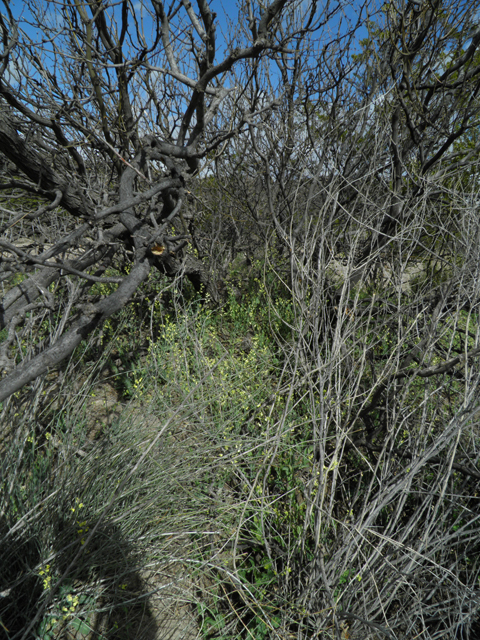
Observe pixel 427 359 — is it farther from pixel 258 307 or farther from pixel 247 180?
pixel 247 180

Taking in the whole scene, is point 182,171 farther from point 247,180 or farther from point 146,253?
point 247,180

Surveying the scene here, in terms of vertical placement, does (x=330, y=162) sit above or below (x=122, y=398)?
above

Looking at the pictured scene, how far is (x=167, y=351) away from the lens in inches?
136

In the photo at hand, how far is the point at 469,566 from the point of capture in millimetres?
2035

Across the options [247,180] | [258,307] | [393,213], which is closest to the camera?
[393,213]

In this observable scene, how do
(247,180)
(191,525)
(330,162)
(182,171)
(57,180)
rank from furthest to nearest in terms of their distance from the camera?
(247,180) < (330,162) < (57,180) < (182,171) < (191,525)

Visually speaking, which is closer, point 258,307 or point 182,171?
point 182,171

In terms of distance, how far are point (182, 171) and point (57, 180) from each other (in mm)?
951

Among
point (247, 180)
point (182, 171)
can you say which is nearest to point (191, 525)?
point (182, 171)

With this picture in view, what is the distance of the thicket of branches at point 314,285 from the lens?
5.27 feet

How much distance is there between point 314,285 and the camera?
6.40 feet

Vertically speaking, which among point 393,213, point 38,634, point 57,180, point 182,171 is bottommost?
point 38,634

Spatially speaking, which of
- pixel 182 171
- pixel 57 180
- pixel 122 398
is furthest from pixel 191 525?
pixel 57 180

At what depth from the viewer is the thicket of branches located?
5.27 ft
